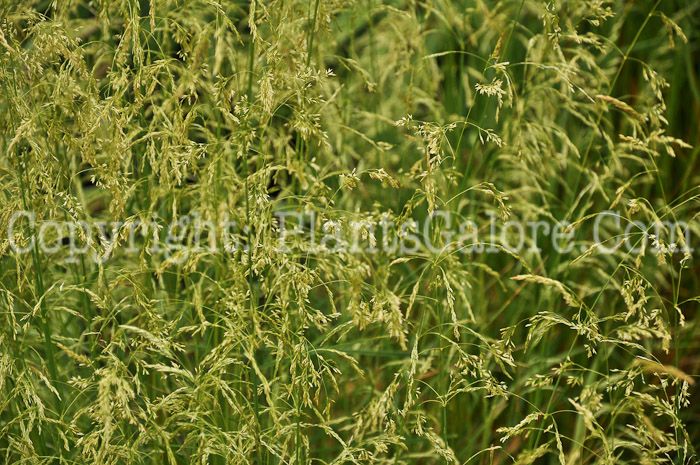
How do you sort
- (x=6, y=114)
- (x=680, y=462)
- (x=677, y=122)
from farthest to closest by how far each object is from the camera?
(x=677, y=122) < (x=680, y=462) < (x=6, y=114)

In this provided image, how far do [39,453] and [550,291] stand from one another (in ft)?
4.55

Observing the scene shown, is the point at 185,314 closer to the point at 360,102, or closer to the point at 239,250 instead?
the point at 239,250

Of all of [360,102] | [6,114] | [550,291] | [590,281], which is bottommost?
[590,281]

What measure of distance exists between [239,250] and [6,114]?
58 centimetres

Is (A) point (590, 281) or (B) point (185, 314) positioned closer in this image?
(B) point (185, 314)

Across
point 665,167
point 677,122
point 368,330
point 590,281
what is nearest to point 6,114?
point 368,330

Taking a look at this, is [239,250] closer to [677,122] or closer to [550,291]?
[550,291]

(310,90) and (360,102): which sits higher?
(310,90)

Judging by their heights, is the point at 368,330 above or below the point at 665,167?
below

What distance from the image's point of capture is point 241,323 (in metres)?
1.47

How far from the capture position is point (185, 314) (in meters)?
1.75

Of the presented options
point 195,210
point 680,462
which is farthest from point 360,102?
point 680,462

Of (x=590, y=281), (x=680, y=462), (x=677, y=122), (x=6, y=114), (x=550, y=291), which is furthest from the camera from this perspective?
(x=677, y=122)

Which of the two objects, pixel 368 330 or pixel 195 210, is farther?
pixel 368 330
